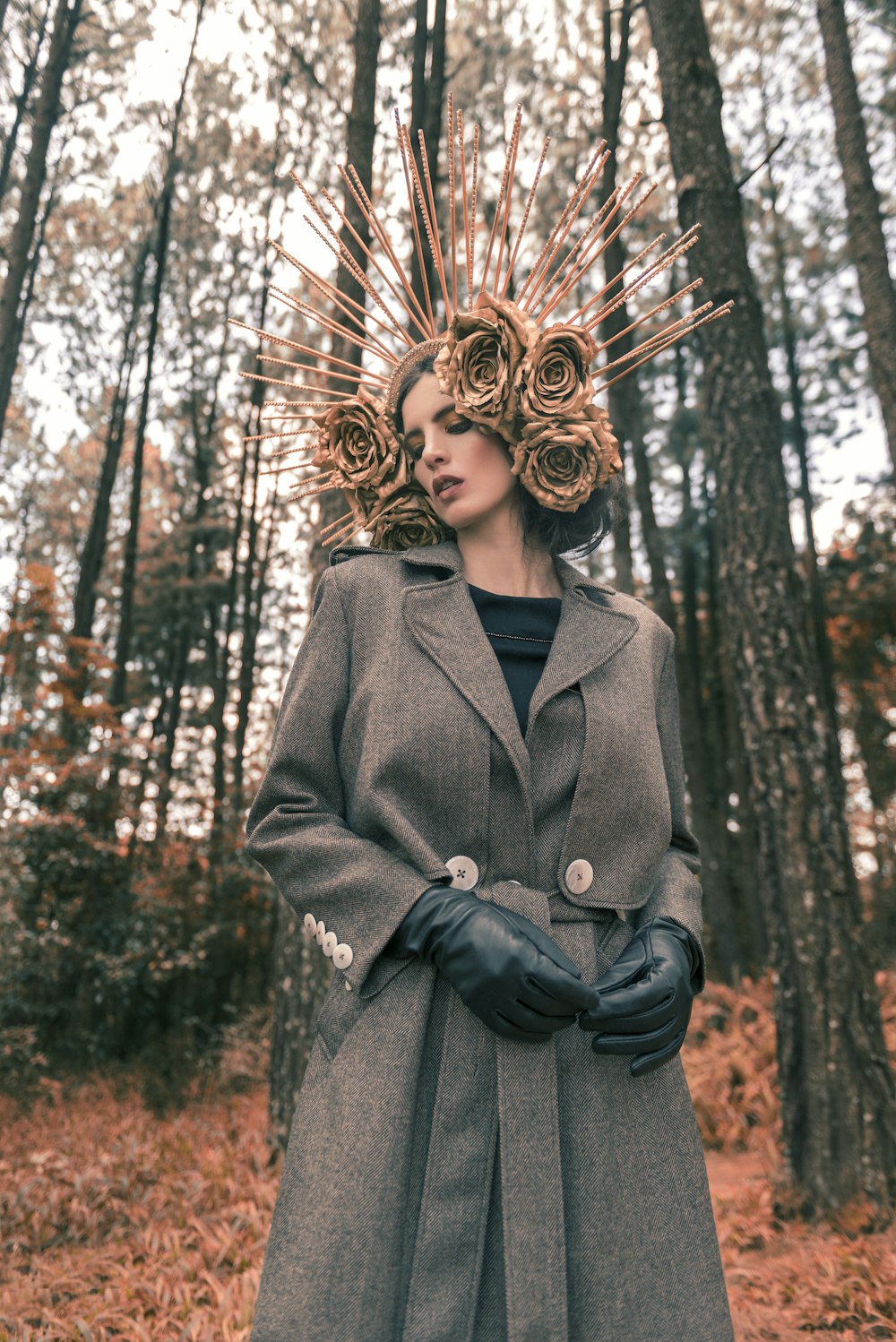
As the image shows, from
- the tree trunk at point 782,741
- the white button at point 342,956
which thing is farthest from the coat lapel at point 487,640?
the tree trunk at point 782,741

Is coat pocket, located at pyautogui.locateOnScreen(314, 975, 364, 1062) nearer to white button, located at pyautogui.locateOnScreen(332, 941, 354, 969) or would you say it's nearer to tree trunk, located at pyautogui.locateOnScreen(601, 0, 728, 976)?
white button, located at pyautogui.locateOnScreen(332, 941, 354, 969)

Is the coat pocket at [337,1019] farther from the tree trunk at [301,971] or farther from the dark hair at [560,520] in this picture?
the tree trunk at [301,971]

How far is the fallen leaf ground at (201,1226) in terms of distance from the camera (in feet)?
10.1

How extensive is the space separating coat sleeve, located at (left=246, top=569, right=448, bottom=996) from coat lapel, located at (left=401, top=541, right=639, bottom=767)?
16 centimetres

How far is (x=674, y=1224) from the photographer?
1.37 metres

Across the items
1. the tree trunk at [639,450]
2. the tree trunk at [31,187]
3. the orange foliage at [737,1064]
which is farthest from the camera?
the tree trunk at [639,450]

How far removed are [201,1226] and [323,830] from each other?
333 centimetres

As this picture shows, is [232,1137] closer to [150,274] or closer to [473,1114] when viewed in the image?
[473,1114]

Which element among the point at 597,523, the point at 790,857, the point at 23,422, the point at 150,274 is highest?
the point at 150,274

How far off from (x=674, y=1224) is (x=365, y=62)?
215 inches

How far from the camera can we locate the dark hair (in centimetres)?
189

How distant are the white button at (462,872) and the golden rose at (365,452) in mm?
835

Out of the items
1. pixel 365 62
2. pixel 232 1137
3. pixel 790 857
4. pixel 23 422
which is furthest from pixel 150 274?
pixel 790 857

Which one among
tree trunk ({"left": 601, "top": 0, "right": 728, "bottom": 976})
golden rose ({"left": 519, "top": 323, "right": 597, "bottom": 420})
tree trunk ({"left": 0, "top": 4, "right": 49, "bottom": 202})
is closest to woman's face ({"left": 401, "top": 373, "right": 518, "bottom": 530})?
golden rose ({"left": 519, "top": 323, "right": 597, "bottom": 420})
